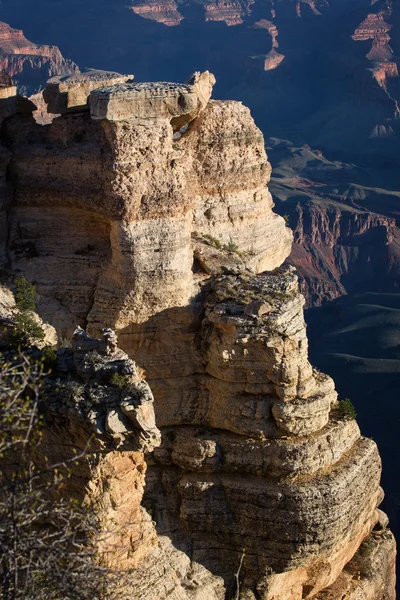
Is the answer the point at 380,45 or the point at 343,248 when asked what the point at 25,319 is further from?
the point at 380,45

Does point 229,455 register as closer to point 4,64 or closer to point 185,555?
point 185,555

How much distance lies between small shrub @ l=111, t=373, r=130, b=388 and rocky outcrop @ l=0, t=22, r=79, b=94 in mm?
93446

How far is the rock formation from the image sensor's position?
23266 millimetres

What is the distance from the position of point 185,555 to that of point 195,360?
4.79 m

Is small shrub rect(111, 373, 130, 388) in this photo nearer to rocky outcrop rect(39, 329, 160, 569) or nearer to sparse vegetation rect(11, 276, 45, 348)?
rocky outcrop rect(39, 329, 160, 569)

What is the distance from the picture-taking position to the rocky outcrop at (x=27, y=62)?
115 meters

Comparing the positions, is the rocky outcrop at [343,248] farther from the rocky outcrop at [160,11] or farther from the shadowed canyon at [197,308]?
the rocky outcrop at [160,11]

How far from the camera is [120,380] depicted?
19.2m

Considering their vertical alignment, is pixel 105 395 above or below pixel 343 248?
above

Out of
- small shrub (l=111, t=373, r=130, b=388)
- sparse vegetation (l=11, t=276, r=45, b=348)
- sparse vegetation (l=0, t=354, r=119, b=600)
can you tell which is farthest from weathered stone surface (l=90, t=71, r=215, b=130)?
sparse vegetation (l=0, t=354, r=119, b=600)

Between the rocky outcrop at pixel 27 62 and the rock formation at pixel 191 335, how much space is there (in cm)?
8629

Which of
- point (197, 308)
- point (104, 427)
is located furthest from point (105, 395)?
point (197, 308)

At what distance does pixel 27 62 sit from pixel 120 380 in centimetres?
10472

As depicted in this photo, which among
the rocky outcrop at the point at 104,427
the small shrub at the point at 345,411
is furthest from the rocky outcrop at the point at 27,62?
the rocky outcrop at the point at 104,427
